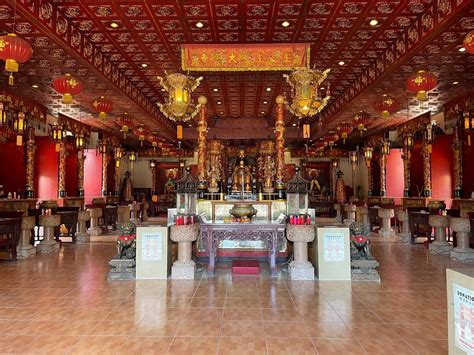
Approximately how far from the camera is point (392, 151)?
15.2m

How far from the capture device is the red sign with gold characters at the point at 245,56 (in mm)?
5871

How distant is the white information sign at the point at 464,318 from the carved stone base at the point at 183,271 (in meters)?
3.61

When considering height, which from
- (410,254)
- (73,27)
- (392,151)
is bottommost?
(410,254)

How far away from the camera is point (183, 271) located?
206 inches

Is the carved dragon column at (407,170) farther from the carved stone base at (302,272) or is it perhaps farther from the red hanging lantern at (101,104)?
the red hanging lantern at (101,104)

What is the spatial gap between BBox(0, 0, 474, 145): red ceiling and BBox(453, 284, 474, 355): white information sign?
12.8 feet

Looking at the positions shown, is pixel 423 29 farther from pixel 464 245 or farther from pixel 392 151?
pixel 392 151

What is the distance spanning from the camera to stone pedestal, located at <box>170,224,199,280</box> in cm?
523

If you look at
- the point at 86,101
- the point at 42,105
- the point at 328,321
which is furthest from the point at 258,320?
the point at 42,105

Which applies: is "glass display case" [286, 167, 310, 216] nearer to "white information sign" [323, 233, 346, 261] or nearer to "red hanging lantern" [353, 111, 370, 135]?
"white information sign" [323, 233, 346, 261]

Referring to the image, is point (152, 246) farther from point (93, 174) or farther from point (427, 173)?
point (93, 174)

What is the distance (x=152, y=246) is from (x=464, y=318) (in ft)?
13.4

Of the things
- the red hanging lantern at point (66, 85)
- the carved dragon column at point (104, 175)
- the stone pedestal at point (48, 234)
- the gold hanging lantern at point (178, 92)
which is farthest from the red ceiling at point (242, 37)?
the carved dragon column at point (104, 175)

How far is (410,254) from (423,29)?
430 centimetres
